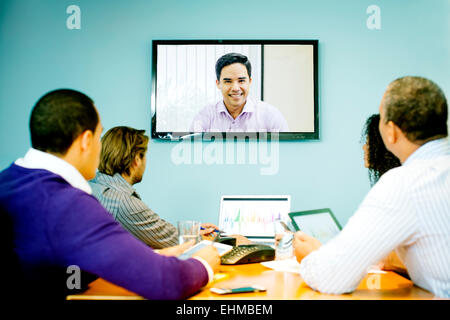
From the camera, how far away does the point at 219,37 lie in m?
2.52

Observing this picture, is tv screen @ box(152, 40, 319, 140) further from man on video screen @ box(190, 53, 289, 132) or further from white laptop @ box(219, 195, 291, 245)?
white laptop @ box(219, 195, 291, 245)

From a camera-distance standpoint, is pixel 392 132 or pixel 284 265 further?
pixel 284 265

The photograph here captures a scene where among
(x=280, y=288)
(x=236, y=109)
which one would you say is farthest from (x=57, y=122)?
(x=236, y=109)

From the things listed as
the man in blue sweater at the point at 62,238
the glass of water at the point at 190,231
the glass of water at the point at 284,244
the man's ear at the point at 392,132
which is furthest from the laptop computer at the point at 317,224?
the man in blue sweater at the point at 62,238

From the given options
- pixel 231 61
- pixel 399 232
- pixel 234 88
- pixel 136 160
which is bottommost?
pixel 399 232

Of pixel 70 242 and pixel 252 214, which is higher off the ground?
pixel 70 242

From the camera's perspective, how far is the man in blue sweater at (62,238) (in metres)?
0.85

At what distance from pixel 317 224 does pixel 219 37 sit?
1502 mm

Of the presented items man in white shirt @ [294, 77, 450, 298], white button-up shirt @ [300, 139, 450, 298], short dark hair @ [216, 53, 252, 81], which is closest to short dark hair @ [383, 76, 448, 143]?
man in white shirt @ [294, 77, 450, 298]

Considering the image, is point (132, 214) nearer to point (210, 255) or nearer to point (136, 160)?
point (136, 160)

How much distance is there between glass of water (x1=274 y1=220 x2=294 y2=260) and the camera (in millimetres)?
1532

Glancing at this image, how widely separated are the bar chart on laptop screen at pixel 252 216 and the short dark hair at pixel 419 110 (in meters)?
1.20

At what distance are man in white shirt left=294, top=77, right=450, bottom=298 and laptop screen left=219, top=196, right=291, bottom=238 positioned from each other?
43.8 inches
